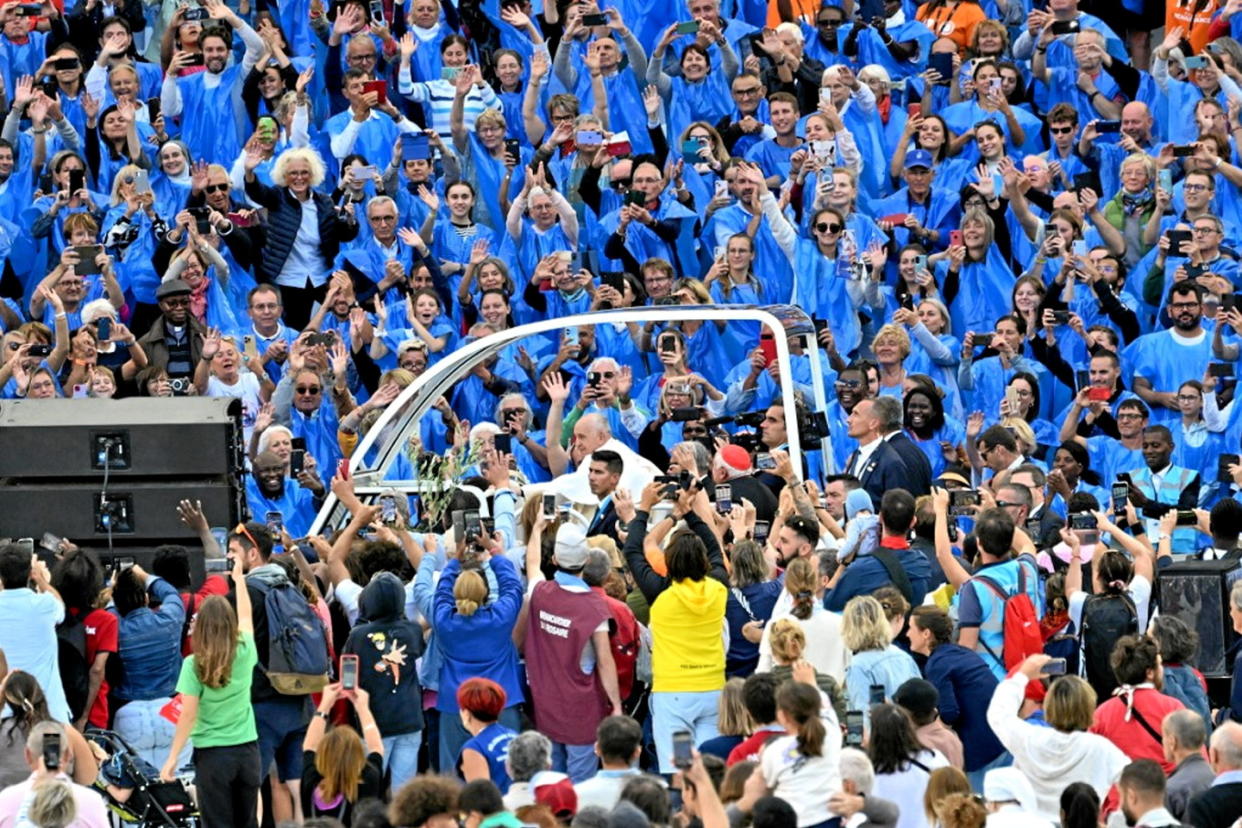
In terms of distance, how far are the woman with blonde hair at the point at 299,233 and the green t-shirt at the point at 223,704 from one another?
26.6 feet

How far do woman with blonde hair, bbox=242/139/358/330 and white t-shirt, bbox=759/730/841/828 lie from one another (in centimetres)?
1024

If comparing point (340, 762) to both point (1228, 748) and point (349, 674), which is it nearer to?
point (349, 674)

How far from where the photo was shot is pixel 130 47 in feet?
72.9

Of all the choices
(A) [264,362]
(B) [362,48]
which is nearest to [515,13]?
(B) [362,48]

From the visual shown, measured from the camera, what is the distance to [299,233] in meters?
20.3

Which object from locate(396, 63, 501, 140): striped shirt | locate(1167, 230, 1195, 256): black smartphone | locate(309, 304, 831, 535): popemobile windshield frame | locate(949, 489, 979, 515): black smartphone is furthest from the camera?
locate(396, 63, 501, 140): striped shirt

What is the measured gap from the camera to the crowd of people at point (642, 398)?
11.3 metres

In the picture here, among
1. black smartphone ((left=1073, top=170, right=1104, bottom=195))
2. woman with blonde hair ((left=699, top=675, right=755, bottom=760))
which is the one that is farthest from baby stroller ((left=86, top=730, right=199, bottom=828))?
black smartphone ((left=1073, top=170, right=1104, bottom=195))

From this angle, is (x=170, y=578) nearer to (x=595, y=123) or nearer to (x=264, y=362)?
(x=264, y=362)

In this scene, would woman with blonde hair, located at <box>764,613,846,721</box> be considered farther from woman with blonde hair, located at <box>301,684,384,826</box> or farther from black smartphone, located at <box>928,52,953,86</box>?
black smartphone, located at <box>928,52,953,86</box>

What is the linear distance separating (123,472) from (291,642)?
1.93 metres

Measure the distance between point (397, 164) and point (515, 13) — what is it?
1913mm

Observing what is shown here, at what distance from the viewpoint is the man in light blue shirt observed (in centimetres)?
1243

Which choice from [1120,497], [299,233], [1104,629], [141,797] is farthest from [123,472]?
[299,233]
